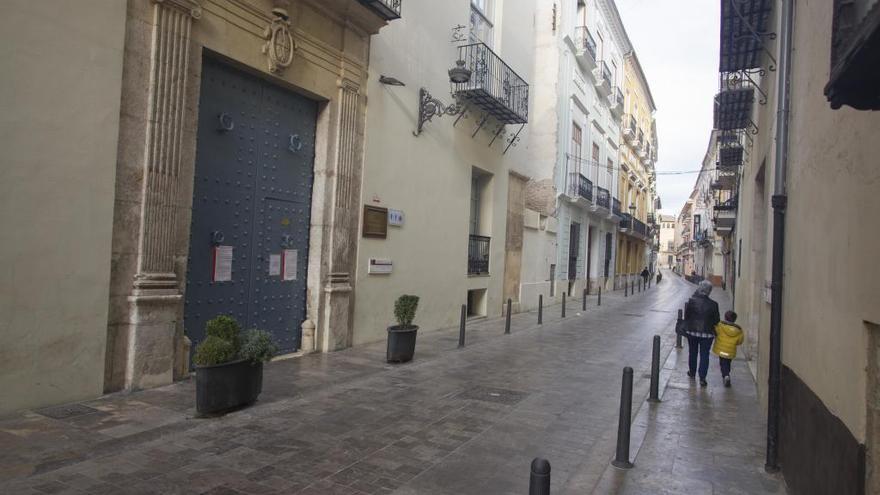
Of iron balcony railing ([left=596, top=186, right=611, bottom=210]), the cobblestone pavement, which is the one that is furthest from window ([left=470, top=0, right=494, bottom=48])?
iron balcony railing ([left=596, top=186, right=611, bottom=210])

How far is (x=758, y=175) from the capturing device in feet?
32.2

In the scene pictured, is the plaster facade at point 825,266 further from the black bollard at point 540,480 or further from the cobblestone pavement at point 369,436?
the black bollard at point 540,480

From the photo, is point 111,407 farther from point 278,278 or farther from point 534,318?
point 534,318

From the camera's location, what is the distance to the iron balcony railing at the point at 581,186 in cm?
2317

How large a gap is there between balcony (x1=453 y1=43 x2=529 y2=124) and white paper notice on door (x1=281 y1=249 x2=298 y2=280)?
6178 mm

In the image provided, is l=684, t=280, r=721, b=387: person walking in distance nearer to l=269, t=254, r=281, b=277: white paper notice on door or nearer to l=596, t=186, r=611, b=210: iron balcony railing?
l=269, t=254, r=281, b=277: white paper notice on door

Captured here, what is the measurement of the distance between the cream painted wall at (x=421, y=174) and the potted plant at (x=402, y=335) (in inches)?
55.4

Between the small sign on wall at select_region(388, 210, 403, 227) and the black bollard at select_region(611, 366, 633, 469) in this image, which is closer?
the black bollard at select_region(611, 366, 633, 469)

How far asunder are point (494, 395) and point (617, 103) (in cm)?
2752

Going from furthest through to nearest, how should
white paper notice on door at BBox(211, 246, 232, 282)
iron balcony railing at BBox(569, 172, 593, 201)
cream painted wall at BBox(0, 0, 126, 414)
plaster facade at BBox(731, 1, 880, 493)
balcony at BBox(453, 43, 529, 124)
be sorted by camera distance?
iron balcony railing at BBox(569, 172, 593, 201)
balcony at BBox(453, 43, 529, 124)
white paper notice on door at BBox(211, 246, 232, 282)
cream painted wall at BBox(0, 0, 126, 414)
plaster facade at BBox(731, 1, 880, 493)

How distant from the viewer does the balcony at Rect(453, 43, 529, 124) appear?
516 inches

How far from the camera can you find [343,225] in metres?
9.41

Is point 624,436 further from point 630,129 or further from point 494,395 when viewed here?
point 630,129

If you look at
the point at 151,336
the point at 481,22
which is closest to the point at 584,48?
the point at 481,22
